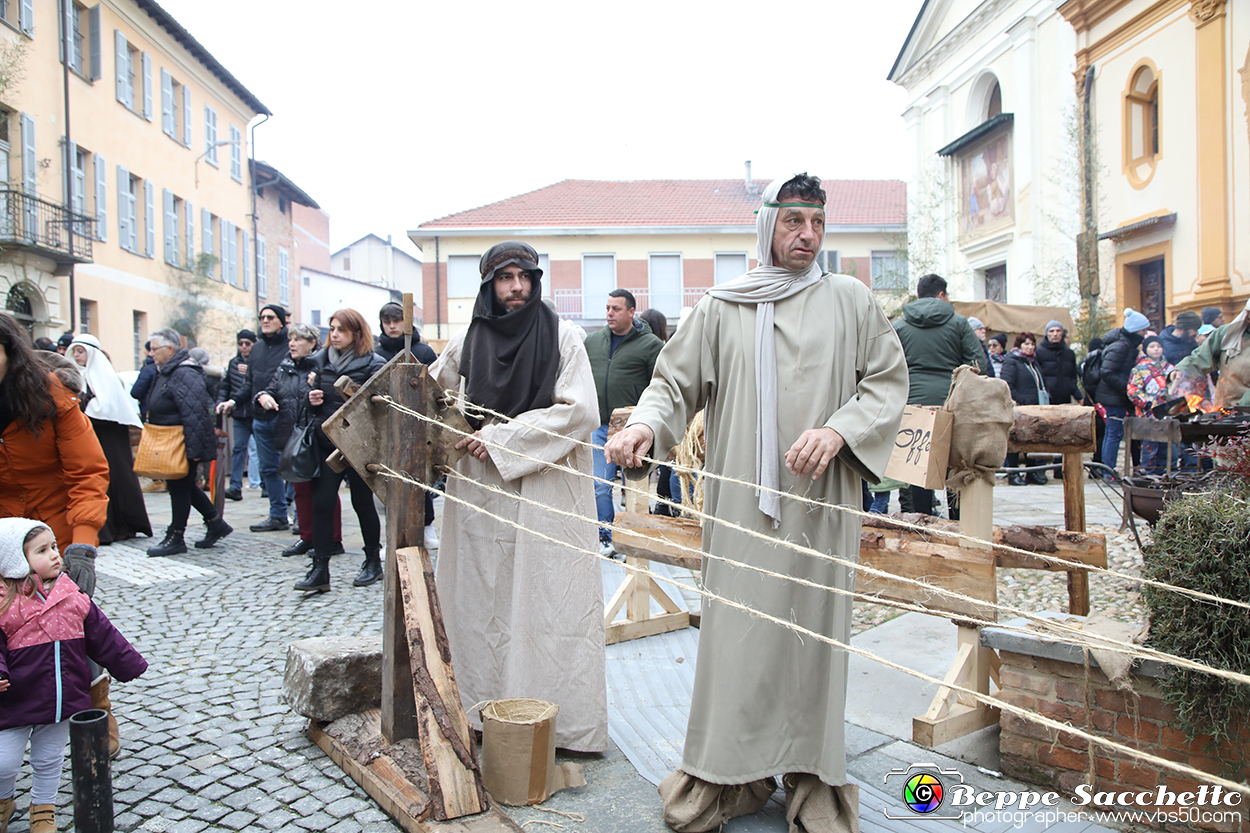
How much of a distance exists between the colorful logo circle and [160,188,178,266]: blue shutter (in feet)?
79.1

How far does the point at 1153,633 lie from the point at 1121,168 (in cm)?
1606

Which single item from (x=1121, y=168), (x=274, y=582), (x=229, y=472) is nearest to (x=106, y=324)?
(x=229, y=472)

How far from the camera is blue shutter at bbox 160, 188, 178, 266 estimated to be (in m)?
22.3

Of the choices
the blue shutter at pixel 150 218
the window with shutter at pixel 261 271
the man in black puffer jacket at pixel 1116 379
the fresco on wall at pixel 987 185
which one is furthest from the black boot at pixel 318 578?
the window with shutter at pixel 261 271

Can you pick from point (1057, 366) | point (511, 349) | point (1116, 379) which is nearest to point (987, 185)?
point (1057, 366)

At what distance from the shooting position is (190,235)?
23.5 m

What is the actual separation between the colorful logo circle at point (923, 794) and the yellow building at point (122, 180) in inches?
734

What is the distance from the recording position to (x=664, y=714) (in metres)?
3.51

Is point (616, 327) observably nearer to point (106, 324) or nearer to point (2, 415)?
point (2, 415)

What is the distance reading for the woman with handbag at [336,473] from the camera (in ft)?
17.5

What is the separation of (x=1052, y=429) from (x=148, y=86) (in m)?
24.0

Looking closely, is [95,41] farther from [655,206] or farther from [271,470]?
[655,206]

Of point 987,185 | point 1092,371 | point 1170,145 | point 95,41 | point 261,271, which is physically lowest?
point 1092,371

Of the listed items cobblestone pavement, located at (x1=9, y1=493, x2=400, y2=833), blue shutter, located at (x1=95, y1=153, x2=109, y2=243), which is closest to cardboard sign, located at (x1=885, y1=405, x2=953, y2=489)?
cobblestone pavement, located at (x1=9, y1=493, x2=400, y2=833)
